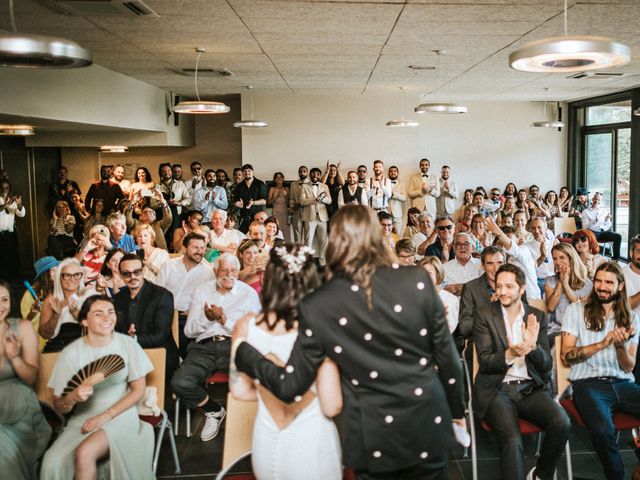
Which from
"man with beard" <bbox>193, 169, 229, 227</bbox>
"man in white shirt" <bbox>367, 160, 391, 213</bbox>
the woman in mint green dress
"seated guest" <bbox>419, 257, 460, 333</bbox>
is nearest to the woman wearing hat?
the woman in mint green dress

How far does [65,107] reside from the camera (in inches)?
274

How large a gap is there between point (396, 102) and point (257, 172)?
9.68ft

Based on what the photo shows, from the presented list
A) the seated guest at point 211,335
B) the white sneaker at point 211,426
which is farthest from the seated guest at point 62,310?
the white sneaker at point 211,426

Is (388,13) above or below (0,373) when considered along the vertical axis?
above

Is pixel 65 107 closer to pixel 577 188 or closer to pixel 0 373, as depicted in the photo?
pixel 0 373

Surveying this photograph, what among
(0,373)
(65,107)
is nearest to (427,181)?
(65,107)

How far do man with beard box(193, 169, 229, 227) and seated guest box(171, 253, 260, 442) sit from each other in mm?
5894

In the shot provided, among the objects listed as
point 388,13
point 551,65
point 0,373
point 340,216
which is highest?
point 388,13

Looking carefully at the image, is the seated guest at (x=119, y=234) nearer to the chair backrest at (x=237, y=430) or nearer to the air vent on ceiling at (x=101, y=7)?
the air vent on ceiling at (x=101, y=7)

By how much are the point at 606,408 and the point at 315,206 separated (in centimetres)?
761

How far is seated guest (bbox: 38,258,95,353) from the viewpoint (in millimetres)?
3980

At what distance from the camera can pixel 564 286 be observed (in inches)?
174

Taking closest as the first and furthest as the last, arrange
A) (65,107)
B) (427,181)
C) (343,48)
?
(343,48) < (65,107) < (427,181)

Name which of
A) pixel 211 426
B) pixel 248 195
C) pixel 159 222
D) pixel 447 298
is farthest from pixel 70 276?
pixel 248 195
